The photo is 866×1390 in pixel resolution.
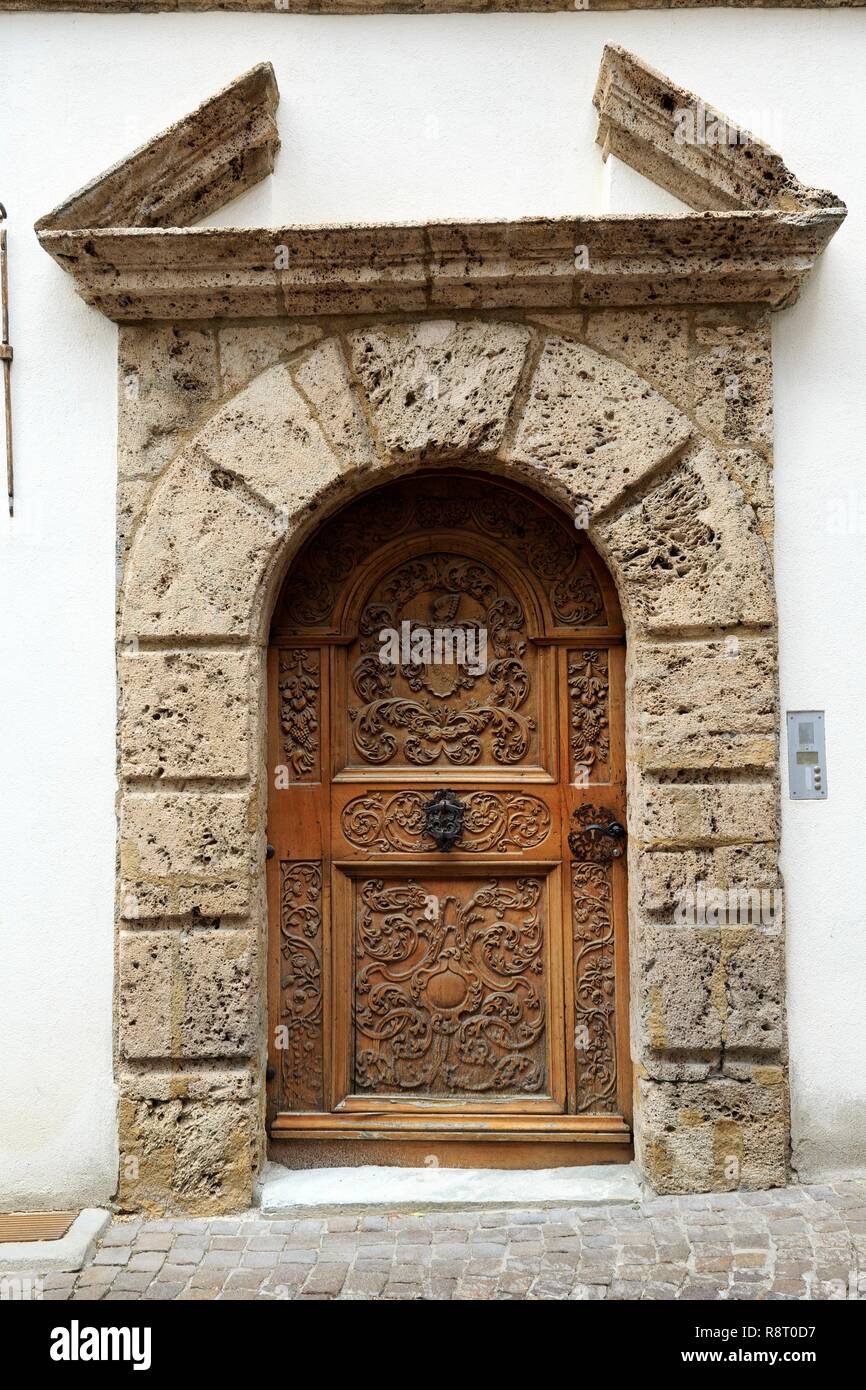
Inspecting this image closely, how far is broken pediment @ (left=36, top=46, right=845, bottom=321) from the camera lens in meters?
3.15

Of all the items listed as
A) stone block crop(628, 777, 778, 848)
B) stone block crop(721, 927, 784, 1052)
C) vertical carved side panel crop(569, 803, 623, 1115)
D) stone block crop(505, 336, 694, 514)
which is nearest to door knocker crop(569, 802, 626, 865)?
vertical carved side panel crop(569, 803, 623, 1115)

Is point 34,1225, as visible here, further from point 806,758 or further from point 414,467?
point 806,758

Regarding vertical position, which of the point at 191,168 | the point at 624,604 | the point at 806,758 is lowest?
the point at 806,758

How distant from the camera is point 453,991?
3504 mm

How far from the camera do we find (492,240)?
3.16 meters

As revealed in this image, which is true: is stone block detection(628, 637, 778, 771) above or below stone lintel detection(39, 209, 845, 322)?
below

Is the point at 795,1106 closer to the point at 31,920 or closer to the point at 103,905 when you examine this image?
the point at 103,905

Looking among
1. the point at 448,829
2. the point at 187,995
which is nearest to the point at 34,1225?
the point at 187,995

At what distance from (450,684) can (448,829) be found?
490mm

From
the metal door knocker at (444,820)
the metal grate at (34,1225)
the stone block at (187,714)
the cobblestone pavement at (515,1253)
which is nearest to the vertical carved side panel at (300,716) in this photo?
the stone block at (187,714)

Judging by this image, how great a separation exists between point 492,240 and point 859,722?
190 centimetres

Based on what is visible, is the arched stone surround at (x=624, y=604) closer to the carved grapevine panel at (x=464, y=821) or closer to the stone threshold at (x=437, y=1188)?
the stone threshold at (x=437, y=1188)

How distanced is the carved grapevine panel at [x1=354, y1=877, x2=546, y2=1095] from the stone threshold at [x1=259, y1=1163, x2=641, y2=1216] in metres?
0.26

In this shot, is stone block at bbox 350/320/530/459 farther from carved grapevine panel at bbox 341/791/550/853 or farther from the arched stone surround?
carved grapevine panel at bbox 341/791/550/853
